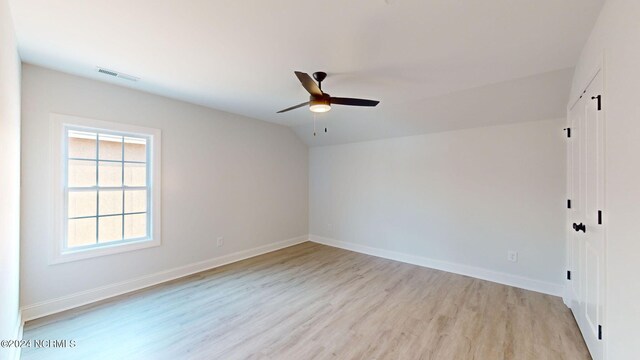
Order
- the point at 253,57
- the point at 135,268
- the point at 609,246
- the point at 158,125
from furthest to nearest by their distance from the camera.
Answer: the point at 158,125
the point at 135,268
the point at 253,57
the point at 609,246

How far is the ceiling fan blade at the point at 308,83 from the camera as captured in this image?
6.97ft

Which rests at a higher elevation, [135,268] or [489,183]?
[489,183]

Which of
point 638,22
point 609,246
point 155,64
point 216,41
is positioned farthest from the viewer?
point 155,64

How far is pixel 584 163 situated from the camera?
7.20 feet

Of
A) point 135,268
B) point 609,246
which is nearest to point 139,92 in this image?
point 135,268

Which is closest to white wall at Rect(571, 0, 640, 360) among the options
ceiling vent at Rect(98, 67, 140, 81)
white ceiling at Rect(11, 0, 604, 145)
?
white ceiling at Rect(11, 0, 604, 145)

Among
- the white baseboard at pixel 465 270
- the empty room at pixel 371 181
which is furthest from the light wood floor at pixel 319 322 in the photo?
the white baseboard at pixel 465 270

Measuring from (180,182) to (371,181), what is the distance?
3.28m

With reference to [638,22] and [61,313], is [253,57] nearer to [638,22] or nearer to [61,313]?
[638,22]

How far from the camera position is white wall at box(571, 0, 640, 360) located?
130 centimetres

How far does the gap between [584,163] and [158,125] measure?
187 inches

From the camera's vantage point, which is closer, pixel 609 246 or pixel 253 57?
pixel 609 246

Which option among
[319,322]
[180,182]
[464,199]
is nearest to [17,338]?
[180,182]

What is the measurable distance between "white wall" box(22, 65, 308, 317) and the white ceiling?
30 centimetres
